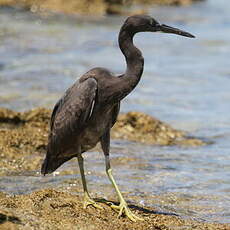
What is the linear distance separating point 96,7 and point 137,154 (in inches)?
732

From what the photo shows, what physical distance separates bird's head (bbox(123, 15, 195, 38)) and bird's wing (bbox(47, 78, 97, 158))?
0.63 metres

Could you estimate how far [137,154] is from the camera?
30.3ft

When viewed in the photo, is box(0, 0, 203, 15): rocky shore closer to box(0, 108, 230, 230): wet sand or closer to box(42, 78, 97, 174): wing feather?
box(0, 108, 230, 230): wet sand

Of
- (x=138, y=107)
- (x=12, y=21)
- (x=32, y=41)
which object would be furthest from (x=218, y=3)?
(x=138, y=107)

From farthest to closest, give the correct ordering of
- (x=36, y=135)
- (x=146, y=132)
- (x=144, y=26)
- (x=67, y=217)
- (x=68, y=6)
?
(x=68, y=6)
(x=146, y=132)
(x=36, y=135)
(x=144, y=26)
(x=67, y=217)

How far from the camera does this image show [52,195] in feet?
20.6

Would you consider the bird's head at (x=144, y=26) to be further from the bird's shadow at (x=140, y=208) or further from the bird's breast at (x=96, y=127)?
the bird's shadow at (x=140, y=208)

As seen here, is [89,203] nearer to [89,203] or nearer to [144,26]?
[89,203]

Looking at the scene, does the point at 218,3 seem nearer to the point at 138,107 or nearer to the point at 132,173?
the point at 138,107

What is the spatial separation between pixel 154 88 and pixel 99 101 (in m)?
8.58

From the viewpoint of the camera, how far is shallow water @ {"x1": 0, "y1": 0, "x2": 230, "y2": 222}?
7727 mm

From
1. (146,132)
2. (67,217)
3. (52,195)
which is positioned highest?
(67,217)

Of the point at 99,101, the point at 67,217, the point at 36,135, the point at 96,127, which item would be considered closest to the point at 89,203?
the point at 67,217

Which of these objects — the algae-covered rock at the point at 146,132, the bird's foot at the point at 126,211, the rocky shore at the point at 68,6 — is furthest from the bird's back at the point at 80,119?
the rocky shore at the point at 68,6
